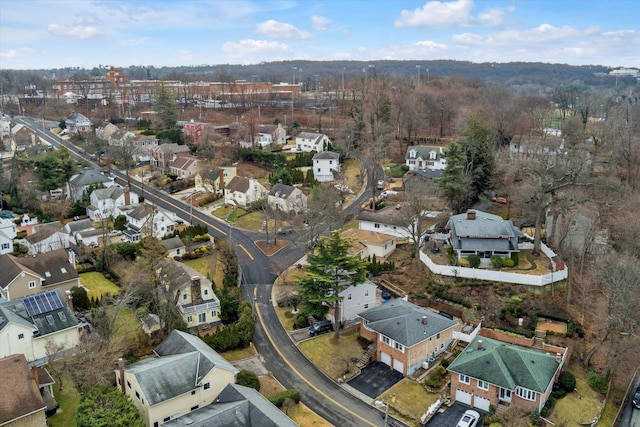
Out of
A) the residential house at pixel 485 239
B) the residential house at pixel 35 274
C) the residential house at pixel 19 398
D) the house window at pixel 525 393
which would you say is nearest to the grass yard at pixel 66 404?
the residential house at pixel 19 398

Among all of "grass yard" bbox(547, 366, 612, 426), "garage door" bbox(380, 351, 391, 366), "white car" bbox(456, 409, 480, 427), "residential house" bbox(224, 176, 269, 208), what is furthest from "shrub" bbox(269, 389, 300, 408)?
"residential house" bbox(224, 176, 269, 208)

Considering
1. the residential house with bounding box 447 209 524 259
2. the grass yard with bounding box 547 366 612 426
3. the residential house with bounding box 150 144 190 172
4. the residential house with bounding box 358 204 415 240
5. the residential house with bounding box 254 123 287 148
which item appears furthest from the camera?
the residential house with bounding box 254 123 287 148

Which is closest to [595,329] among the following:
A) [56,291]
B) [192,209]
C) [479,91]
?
[56,291]

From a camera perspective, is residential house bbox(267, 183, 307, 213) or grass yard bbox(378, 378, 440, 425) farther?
residential house bbox(267, 183, 307, 213)

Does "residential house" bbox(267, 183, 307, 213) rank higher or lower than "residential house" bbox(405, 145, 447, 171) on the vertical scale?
lower

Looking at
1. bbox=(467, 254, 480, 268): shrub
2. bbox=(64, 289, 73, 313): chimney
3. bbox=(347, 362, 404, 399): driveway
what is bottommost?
bbox=(347, 362, 404, 399): driveway

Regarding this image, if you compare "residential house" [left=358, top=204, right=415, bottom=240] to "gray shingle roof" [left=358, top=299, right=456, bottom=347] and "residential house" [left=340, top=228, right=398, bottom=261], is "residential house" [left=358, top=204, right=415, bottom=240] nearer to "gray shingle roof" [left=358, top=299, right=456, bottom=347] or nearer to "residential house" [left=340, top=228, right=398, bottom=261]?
"residential house" [left=340, top=228, right=398, bottom=261]

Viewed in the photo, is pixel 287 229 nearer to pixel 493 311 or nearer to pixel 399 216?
pixel 399 216
